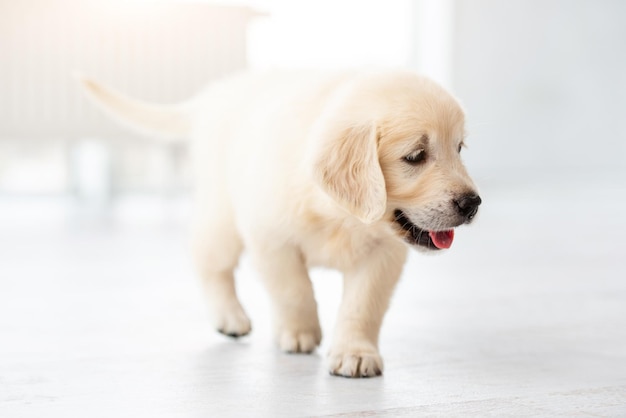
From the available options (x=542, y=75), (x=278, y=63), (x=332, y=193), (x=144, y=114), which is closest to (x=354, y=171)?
(x=332, y=193)

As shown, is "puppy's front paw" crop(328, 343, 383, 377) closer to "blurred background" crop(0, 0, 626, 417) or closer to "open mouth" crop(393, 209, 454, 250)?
"blurred background" crop(0, 0, 626, 417)

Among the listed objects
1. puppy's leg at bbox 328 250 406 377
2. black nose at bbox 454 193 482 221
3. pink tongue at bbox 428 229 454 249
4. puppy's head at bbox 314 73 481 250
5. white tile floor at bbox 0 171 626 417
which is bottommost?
white tile floor at bbox 0 171 626 417

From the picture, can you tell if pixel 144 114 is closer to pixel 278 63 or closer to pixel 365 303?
pixel 365 303

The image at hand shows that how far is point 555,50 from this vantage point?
770 centimetres

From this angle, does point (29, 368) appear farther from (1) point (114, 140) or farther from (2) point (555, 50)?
(2) point (555, 50)

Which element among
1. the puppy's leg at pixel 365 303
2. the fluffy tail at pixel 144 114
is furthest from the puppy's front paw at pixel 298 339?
the fluffy tail at pixel 144 114

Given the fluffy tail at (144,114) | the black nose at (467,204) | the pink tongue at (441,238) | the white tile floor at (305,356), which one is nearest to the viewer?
the white tile floor at (305,356)

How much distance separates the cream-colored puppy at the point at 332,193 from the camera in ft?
5.44

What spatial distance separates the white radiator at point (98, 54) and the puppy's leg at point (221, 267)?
14.8 ft

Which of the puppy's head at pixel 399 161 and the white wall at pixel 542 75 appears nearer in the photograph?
the puppy's head at pixel 399 161

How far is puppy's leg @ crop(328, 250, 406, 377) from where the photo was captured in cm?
180

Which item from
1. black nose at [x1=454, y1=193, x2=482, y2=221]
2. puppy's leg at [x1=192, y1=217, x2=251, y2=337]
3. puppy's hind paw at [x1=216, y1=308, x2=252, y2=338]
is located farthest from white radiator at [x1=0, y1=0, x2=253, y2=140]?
black nose at [x1=454, y1=193, x2=482, y2=221]

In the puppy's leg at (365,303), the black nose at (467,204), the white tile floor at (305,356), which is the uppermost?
the black nose at (467,204)

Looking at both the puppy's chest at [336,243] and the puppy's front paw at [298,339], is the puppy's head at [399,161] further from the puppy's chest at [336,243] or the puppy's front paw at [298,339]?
the puppy's front paw at [298,339]
